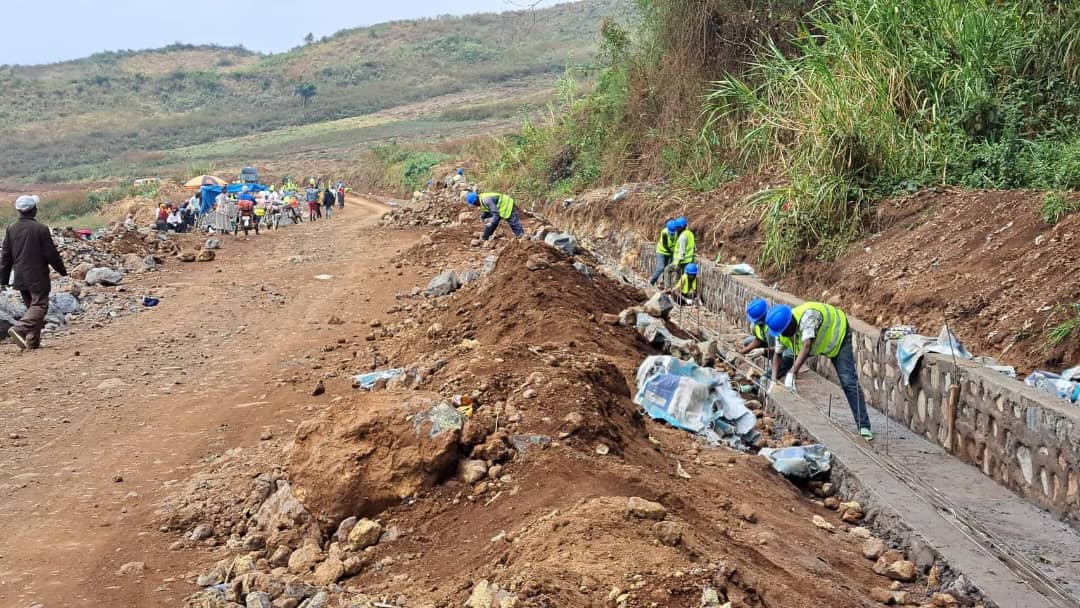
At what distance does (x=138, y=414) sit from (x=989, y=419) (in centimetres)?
671

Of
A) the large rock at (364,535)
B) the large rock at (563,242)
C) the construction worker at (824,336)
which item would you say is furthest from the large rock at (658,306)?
the large rock at (364,535)

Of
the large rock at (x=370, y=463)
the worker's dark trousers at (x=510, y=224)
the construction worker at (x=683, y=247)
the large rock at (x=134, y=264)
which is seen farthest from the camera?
the worker's dark trousers at (x=510, y=224)

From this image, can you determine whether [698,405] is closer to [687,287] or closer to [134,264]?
[687,287]

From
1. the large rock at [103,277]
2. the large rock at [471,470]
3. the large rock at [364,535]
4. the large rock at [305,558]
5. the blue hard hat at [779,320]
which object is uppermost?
the blue hard hat at [779,320]

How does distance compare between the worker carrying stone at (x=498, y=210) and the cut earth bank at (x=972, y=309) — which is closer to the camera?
the cut earth bank at (x=972, y=309)

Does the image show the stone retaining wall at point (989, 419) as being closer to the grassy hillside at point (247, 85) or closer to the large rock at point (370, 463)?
the large rock at point (370, 463)

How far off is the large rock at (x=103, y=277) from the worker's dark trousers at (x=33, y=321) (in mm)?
4381

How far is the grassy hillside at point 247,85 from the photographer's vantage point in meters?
75.3

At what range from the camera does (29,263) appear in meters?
10.4

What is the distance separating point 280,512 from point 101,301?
951 centimetres

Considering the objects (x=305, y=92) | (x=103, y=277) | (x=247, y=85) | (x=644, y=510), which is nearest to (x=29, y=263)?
(x=103, y=277)

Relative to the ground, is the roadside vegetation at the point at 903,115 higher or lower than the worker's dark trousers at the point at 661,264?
higher

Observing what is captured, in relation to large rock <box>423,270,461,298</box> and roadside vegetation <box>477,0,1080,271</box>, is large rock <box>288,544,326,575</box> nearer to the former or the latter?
roadside vegetation <box>477,0,1080,271</box>

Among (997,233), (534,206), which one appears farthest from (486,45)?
(997,233)
